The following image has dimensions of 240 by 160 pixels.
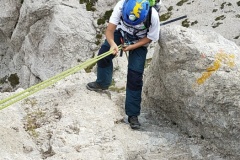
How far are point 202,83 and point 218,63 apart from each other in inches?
28.5

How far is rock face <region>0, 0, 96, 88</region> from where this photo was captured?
34094 mm

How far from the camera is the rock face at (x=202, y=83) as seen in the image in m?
9.95

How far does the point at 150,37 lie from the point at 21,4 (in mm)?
29149

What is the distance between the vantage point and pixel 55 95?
12977 mm

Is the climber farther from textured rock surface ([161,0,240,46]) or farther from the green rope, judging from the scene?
textured rock surface ([161,0,240,46])

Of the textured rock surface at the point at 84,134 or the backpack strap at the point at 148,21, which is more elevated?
the backpack strap at the point at 148,21

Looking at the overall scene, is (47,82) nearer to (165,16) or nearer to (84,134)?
(84,134)

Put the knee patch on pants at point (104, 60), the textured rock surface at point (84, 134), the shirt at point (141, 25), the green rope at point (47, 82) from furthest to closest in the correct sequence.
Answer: the knee patch on pants at point (104, 60) → the shirt at point (141, 25) → the textured rock surface at point (84, 134) → the green rope at point (47, 82)

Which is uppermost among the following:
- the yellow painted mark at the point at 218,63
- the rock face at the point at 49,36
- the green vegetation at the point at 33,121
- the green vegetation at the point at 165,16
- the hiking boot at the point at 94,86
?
the yellow painted mark at the point at 218,63

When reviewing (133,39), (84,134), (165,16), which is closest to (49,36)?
(165,16)

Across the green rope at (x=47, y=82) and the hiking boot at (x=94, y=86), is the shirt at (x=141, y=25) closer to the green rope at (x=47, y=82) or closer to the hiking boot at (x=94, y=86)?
the green rope at (x=47, y=82)

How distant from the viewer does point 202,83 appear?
34.2ft

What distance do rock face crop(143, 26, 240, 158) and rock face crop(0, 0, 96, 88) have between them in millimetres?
22887

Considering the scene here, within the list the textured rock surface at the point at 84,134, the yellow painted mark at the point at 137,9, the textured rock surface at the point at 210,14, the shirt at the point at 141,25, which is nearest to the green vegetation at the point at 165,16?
the textured rock surface at the point at 210,14
